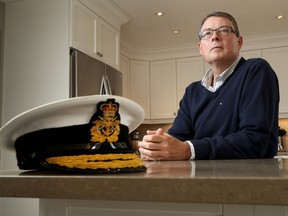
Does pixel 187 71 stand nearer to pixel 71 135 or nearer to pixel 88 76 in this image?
pixel 88 76

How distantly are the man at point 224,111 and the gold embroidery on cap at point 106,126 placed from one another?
39 centimetres

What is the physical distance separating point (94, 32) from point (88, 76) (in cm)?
Answer: 51

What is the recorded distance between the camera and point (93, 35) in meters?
3.08

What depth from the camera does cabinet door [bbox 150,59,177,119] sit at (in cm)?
462

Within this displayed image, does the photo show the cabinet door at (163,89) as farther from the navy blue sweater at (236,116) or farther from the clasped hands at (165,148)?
the clasped hands at (165,148)

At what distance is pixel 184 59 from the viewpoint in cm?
460

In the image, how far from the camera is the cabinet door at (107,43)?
10.4 ft

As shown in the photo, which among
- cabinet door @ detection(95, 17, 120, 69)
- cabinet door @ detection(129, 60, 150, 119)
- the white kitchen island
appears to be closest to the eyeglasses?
the white kitchen island

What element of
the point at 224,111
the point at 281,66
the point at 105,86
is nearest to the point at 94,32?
the point at 105,86

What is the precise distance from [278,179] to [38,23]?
2810 millimetres

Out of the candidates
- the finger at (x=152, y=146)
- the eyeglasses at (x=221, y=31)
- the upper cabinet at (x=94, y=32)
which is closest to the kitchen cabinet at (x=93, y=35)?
the upper cabinet at (x=94, y=32)

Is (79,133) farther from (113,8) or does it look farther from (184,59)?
(184,59)

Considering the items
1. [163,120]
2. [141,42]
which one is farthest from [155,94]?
[141,42]

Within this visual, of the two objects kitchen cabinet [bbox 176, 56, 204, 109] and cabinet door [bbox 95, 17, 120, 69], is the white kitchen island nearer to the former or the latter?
cabinet door [bbox 95, 17, 120, 69]
